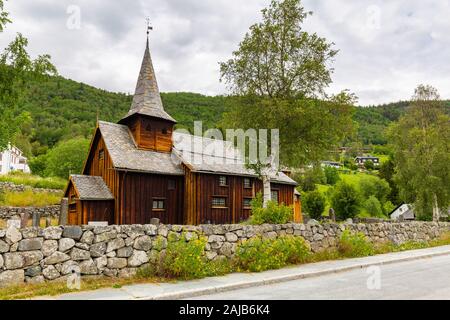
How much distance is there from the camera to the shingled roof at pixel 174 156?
24531 mm

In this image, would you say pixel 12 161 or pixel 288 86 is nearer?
pixel 288 86

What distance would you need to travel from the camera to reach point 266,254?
11898mm

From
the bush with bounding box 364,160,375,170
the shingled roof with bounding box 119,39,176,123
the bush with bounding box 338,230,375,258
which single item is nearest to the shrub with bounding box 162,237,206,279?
the bush with bounding box 338,230,375,258

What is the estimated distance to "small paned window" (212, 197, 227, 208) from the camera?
26.5m

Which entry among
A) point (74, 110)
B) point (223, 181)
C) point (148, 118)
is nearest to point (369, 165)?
point (74, 110)

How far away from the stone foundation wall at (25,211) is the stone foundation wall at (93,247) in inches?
795

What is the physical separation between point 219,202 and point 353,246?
42.7 feet

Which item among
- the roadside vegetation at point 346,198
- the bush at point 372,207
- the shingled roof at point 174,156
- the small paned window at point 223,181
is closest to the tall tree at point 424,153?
the roadside vegetation at point 346,198

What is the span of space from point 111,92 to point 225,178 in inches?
3941

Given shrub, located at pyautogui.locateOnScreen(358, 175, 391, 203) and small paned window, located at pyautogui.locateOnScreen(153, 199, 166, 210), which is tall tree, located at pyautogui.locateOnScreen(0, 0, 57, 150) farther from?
shrub, located at pyautogui.locateOnScreen(358, 175, 391, 203)

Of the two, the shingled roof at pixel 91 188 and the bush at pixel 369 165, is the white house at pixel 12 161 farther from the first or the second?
the bush at pixel 369 165

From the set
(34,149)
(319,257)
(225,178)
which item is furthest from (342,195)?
(34,149)

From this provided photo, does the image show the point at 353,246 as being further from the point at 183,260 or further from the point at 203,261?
the point at 183,260

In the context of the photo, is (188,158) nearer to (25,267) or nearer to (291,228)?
(291,228)
